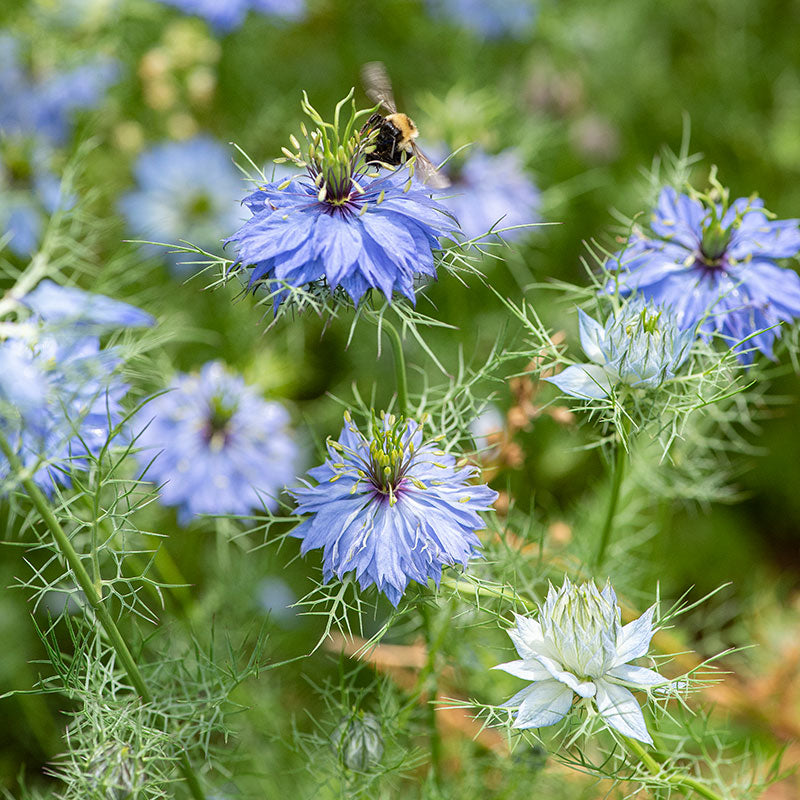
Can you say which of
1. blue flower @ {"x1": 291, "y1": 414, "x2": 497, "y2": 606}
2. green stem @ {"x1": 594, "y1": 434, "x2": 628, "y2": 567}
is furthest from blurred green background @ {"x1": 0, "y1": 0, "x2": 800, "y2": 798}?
blue flower @ {"x1": 291, "y1": 414, "x2": 497, "y2": 606}

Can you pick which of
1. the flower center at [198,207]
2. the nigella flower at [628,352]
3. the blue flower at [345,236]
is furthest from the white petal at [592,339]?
the flower center at [198,207]

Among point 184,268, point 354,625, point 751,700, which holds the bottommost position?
point 751,700

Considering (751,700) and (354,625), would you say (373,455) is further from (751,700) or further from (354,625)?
(751,700)

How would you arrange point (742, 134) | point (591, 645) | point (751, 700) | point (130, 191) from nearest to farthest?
point (591, 645) < point (751, 700) < point (130, 191) < point (742, 134)

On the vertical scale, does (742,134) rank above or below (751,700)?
above

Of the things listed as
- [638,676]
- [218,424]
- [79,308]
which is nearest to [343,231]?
[79,308]

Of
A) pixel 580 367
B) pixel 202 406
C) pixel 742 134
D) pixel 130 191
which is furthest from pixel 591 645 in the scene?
pixel 742 134

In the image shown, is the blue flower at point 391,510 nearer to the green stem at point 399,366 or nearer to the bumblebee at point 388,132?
the green stem at point 399,366
